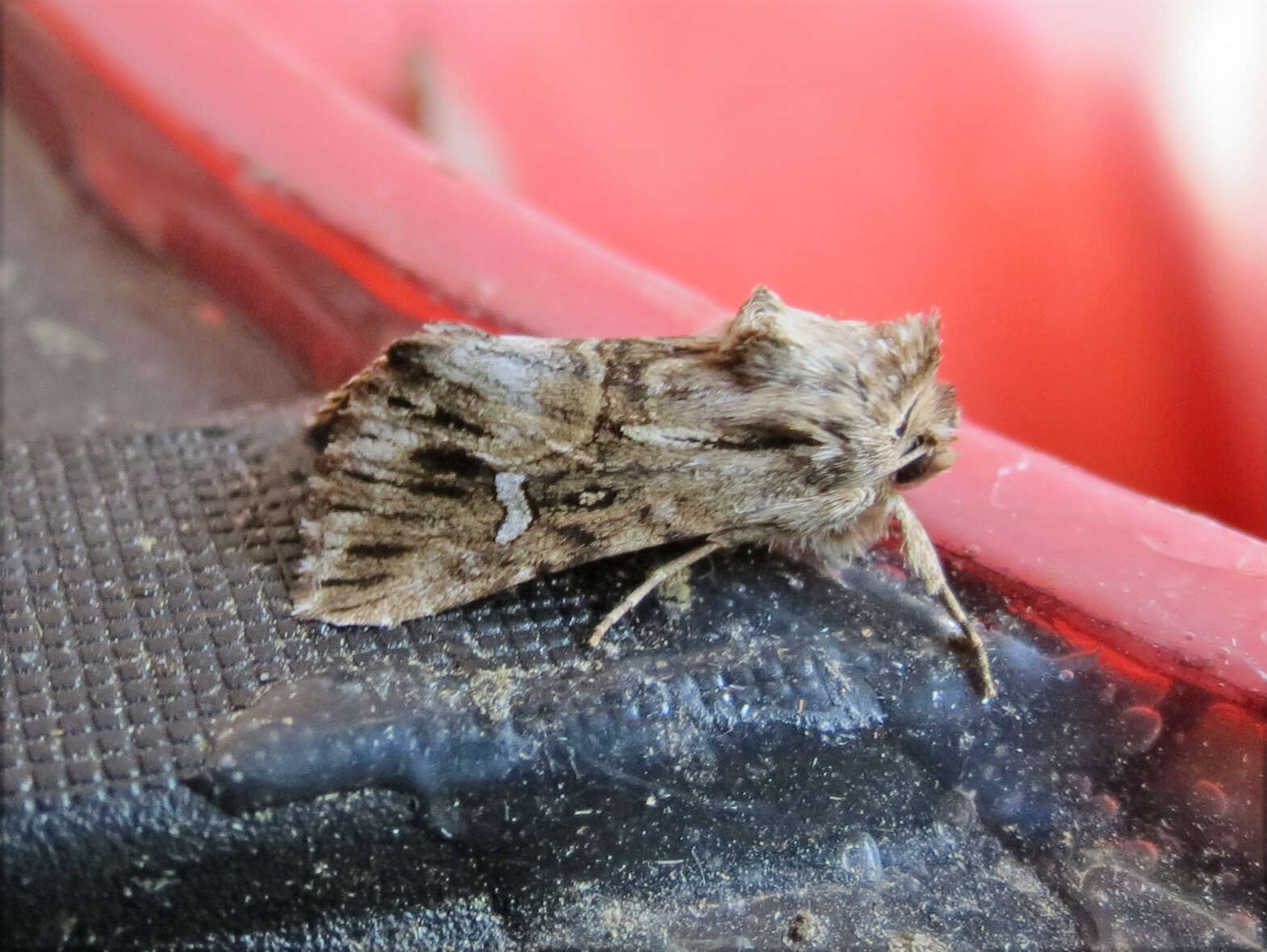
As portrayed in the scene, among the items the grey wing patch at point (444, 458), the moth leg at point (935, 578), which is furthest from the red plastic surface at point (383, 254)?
the grey wing patch at point (444, 458)

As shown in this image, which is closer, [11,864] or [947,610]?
[11,864]

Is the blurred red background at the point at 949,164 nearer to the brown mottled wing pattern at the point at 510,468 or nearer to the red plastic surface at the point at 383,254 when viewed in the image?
the red plastic surface at the point at 383,254

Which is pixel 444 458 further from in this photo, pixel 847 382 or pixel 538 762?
pixel 847 382

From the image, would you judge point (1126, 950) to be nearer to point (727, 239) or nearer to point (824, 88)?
point (727, 239)

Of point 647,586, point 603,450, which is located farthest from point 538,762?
point 603,450

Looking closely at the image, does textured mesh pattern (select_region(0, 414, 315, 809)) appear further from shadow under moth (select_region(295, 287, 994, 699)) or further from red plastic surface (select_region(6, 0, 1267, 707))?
red plastic surface (select_region(6, 0, 1267, 707))

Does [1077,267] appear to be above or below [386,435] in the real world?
above

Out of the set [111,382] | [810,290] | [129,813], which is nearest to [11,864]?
[129,813]
